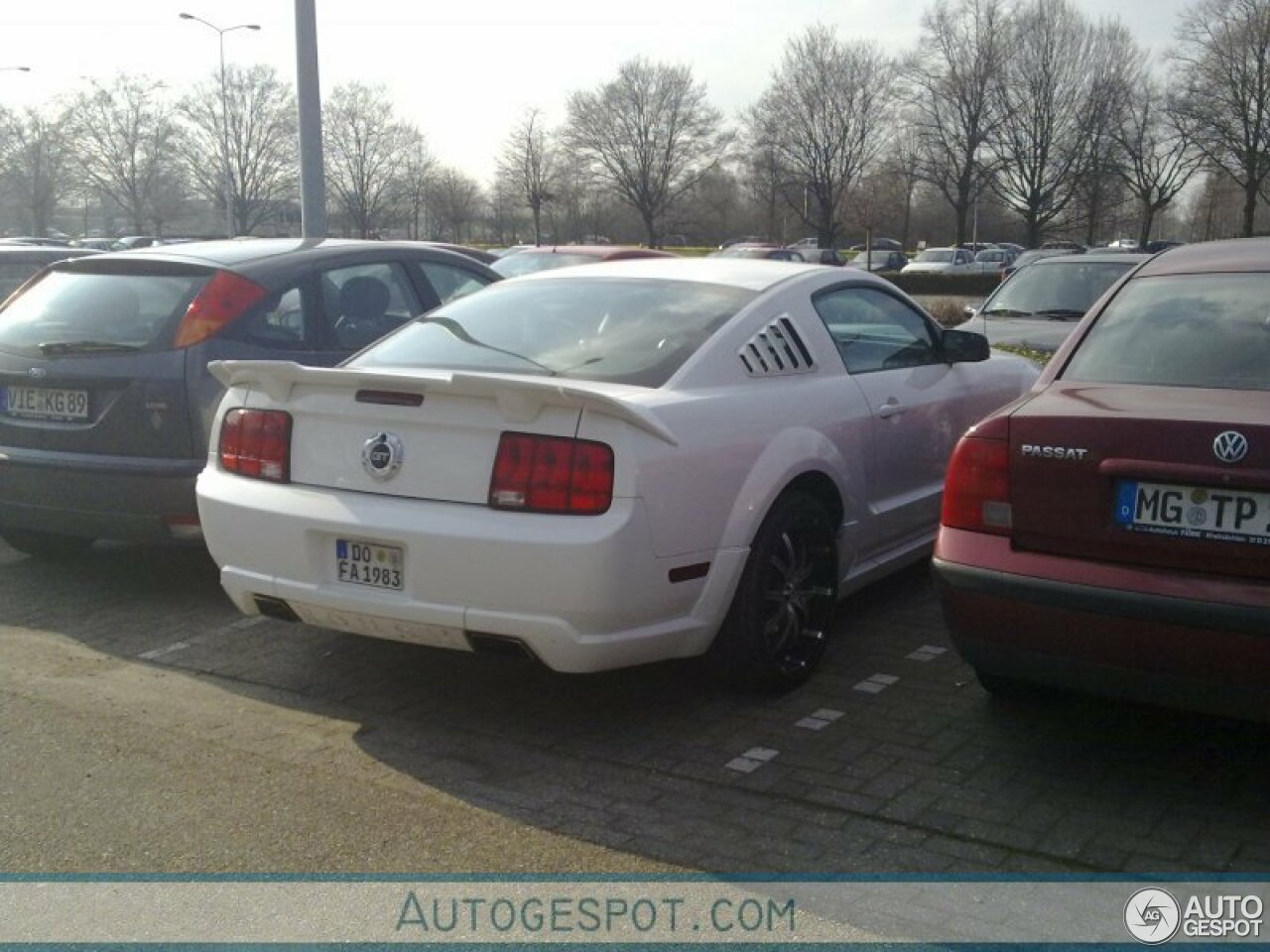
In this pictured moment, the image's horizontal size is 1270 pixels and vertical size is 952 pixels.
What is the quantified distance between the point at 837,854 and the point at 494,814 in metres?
1.00

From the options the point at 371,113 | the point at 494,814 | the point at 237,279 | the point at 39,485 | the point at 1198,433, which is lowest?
the point at 494,814

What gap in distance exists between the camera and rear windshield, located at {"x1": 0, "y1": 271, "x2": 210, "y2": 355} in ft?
20.0

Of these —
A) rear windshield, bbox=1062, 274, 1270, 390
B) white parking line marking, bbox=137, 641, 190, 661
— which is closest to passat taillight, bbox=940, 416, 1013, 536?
rear windshield, bbox=1062, 274, 1270, 390

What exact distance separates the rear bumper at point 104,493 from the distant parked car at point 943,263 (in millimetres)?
39449

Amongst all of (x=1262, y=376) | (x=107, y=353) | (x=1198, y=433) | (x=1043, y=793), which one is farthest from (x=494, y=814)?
(x=107, y=353)

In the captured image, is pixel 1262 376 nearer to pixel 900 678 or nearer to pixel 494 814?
pixel 900 678

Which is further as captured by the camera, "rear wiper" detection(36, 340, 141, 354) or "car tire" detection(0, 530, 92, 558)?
"car tire" detection(0, 530, 92, 558)

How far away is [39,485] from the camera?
6.09 m

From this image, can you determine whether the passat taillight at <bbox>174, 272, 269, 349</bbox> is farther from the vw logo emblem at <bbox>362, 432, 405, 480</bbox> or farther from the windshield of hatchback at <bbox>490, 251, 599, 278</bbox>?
the windshield of hatchback at <bbox>490, 251, 599, 278</bbox>

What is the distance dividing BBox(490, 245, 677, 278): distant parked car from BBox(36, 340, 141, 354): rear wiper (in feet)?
28.8

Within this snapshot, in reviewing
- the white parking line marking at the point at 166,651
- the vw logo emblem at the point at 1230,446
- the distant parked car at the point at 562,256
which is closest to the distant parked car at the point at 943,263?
the distant parked car at the point at 562,256

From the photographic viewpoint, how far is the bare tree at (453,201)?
64.7m

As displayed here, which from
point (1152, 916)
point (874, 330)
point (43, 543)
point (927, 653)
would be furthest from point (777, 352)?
point (43, 543)

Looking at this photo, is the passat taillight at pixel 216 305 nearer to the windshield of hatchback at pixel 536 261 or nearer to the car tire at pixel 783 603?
the car tire at pixel 783 603
